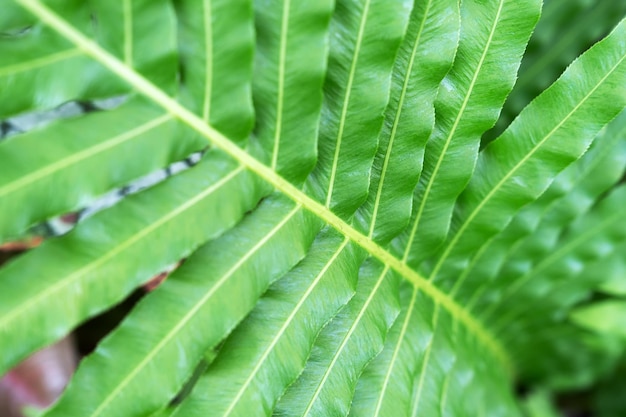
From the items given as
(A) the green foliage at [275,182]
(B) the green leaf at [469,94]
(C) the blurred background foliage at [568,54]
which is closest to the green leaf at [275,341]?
(A) the green foliage at [275,182]

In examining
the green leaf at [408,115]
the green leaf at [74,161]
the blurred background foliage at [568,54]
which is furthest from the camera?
the blurred background foliage at [568,54]

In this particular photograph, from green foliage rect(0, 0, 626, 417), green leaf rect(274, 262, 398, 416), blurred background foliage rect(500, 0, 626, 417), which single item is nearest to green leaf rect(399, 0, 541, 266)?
green foliage rect(0, 0, 626, 417)

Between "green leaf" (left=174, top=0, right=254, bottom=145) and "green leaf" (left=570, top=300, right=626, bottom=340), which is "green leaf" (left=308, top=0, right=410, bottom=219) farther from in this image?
"green leaf" (left=570, top=300, right=626, bottom=340)

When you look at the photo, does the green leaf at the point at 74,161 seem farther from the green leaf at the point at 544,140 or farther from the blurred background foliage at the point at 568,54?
the blurred background foliage at the point at 568,54

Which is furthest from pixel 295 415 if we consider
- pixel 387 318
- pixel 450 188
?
pixel 450 188

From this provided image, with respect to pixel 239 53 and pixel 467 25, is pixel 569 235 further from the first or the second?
pixel 239 53

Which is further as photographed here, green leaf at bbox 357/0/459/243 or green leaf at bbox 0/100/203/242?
green leaf at bbox 357/0/459/243

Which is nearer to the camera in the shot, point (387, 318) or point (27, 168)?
point (27, 168)

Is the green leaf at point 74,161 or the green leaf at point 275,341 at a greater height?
the green leaf at point 74,161
